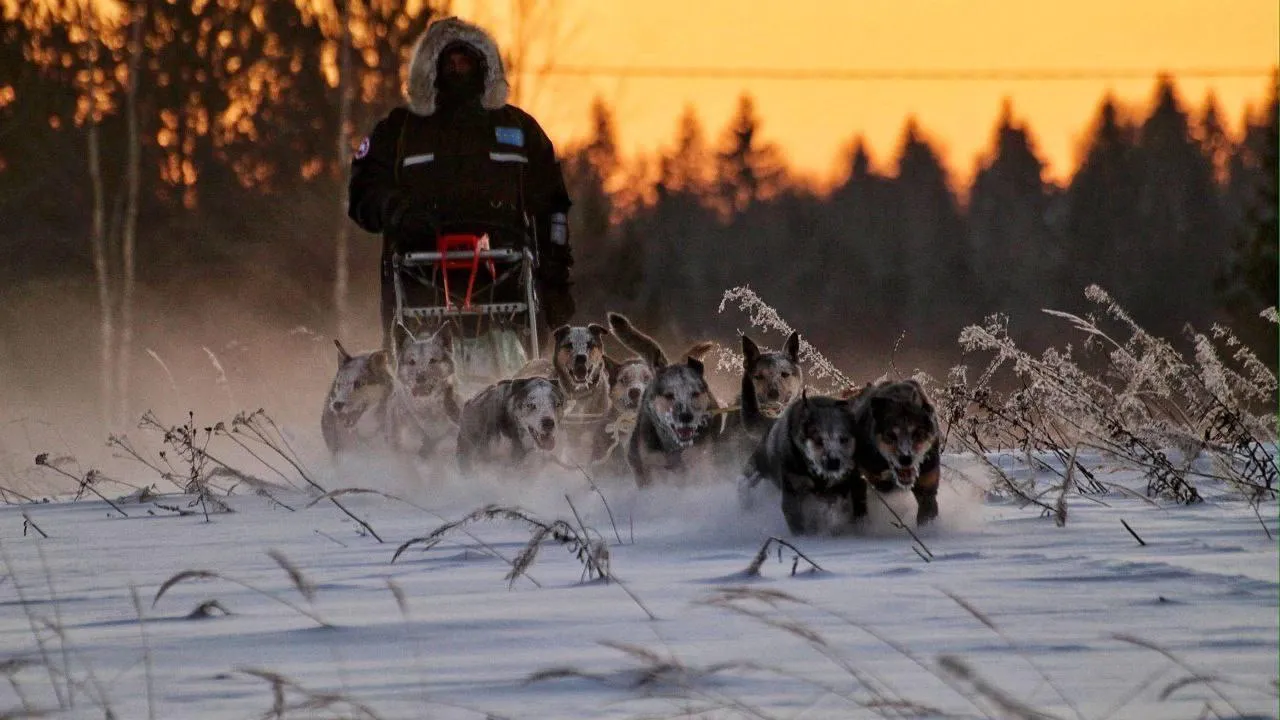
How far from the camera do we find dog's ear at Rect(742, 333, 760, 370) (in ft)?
23.7

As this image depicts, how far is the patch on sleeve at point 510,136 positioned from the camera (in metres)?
10.8

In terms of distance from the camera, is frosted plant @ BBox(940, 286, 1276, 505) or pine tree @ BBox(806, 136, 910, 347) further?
pine tree @ BBox(806, 136, 910, 347)

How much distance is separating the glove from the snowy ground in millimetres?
4818

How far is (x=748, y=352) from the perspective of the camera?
24.1 feet

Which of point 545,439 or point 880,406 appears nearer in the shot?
point 880,406

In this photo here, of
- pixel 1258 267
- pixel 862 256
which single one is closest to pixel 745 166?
pixel 862 256

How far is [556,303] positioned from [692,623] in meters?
7.38

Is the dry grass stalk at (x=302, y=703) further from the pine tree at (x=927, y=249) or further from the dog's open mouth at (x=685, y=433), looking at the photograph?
the pine tree at (x=927, y=249)

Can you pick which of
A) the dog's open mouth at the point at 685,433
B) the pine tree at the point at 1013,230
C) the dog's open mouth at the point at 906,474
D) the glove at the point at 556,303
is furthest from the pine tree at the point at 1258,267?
the dog's open mouth at the point at 906,474

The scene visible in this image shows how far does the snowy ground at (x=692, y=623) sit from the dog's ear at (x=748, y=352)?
0.89 meters

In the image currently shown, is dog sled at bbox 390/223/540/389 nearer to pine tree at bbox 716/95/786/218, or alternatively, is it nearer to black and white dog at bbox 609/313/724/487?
black and white dog at bbox 609/313/724/487

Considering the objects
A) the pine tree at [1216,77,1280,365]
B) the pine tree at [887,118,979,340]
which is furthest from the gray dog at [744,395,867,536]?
the pine tree at [887,118,979,340]

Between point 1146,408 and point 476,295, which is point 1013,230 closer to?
point 476,295

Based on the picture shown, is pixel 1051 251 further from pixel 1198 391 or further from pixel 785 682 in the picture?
pixel 785 682
